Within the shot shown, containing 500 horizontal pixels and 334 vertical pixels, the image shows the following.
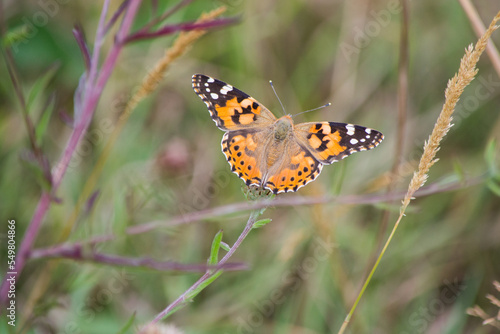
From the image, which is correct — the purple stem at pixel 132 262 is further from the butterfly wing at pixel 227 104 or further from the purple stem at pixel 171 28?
the butterfly wing at pixel 227 104

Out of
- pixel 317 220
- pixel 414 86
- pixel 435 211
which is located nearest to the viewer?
pixel 317 220

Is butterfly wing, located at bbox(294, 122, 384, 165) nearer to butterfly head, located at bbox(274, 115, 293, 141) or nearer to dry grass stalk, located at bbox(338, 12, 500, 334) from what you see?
butterfly head, located at bbox(274, 115, 293, 141)

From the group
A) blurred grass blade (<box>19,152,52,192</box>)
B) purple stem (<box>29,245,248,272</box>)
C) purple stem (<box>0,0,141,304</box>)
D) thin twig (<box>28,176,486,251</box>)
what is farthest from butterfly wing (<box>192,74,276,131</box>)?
purple stem (<box>29,245,248,272</box>)

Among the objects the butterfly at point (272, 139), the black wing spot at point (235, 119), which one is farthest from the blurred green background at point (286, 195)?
the black wing spot at point (235, 119)

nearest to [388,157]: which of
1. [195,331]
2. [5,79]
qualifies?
[195,331]

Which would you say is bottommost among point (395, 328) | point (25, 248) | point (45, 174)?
point (395, 328)

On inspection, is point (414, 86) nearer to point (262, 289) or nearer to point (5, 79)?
point (262, 289)
